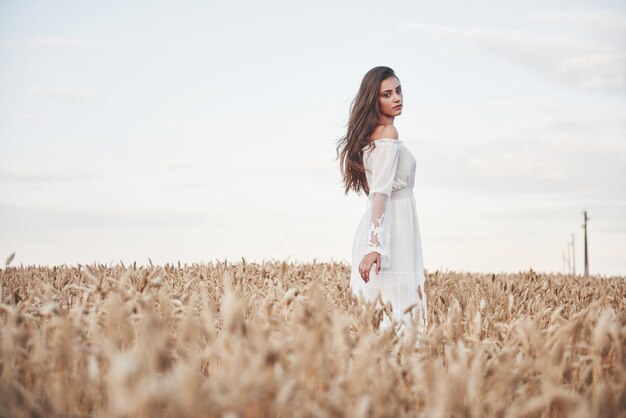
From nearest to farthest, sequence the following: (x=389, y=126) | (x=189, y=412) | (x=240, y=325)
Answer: (x=189, y=412)
(x=240, y=325)
(x=389, y=126)

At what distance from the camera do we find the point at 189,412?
1.46 metres

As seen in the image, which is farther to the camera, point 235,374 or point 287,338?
point 287,338

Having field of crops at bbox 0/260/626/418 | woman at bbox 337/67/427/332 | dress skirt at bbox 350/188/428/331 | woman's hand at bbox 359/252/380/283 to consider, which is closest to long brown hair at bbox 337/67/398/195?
woman at bbox 337/67/427/332

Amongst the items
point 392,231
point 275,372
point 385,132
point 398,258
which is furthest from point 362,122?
point 275,372

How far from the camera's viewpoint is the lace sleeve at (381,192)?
4586 millimetres

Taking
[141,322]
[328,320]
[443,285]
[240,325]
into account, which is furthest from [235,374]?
[443,285]

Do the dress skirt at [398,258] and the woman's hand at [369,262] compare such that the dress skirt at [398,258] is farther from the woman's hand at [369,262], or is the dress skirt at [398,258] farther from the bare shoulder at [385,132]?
the bare shoulder at [385,132]

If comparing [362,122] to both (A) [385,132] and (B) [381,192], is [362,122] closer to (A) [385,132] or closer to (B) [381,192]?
(A) [385,132]

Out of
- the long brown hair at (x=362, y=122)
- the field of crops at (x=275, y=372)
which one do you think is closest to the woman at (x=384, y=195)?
the long brown hair at (x=362, y=122)

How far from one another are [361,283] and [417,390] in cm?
282

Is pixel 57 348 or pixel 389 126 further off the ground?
pixel 389 126

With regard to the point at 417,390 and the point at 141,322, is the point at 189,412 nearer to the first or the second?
the point at 417,390

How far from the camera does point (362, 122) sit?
504cm

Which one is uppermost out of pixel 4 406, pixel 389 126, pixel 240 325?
pixel 389 126
